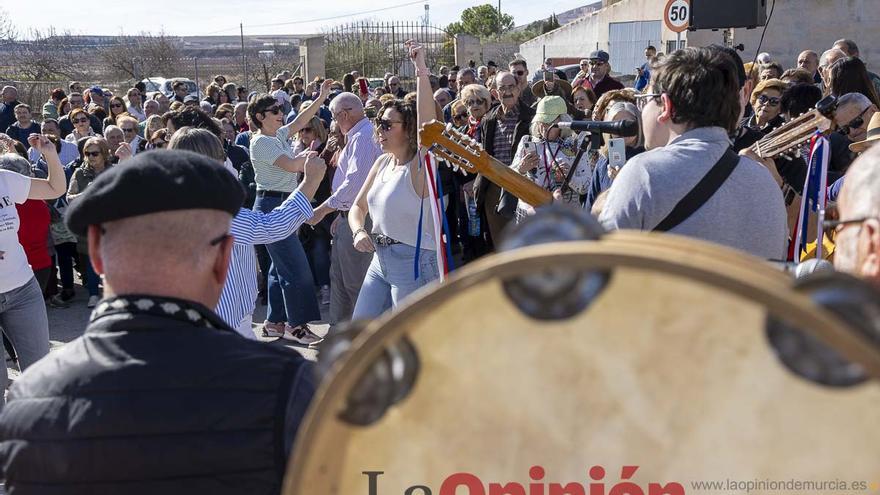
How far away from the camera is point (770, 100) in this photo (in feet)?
19.0

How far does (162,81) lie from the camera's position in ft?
84.9

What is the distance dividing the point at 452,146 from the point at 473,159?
0.13 m

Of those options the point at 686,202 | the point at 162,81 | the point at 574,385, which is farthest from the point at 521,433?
the point at 162,81

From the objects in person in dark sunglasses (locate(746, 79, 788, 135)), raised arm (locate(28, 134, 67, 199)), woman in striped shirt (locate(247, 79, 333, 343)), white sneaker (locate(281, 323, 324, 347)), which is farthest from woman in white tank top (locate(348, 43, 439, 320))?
person in dark sunglasses (locate(746, 79, 788, 135))

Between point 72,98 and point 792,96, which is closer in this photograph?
point 792,96

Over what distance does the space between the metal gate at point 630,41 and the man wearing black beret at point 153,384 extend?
24.3 metres

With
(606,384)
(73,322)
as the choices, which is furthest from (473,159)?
(73,322)

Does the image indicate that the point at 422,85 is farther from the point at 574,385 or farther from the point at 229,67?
the point at 229,67

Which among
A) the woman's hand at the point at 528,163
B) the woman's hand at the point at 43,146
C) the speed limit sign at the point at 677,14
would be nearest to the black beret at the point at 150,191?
the woman's hand at the point at 43,146

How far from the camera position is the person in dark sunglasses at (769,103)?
5.75 meters

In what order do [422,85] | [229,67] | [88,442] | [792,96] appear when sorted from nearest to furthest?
[88,442]
[422,85]
[792,96]
[229,67]

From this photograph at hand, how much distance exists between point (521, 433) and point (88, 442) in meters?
0.86

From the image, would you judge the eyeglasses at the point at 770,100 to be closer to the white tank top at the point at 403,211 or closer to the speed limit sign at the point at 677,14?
the white tank top at the point at 403,211

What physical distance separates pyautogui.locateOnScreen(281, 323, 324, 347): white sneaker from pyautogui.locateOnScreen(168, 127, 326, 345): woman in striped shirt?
2759 mm
